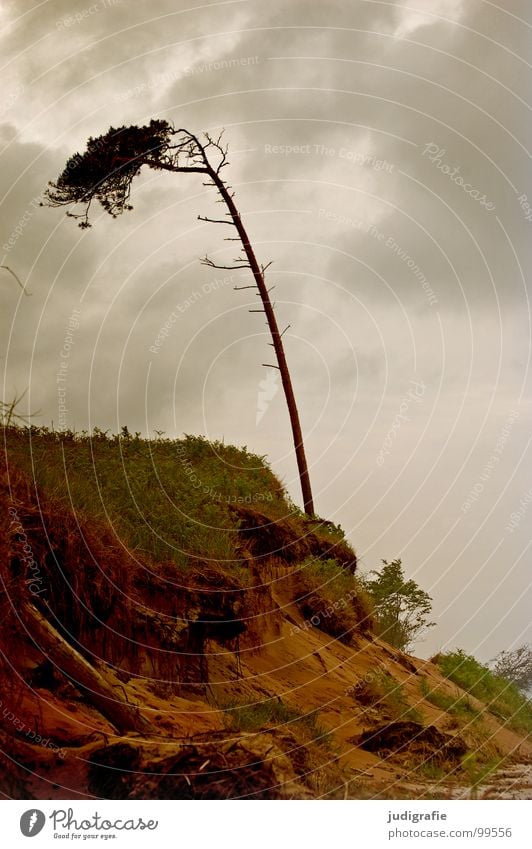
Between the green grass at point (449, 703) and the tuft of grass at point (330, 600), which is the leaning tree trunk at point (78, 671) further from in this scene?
the green grass at point (449, 703)

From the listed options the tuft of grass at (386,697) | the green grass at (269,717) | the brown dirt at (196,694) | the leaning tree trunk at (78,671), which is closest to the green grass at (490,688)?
the brown dirt at (196,694)

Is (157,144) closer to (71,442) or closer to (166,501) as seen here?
(71,442)

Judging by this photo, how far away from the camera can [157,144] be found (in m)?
19.0

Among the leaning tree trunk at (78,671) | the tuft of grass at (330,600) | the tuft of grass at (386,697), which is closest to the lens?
the leaning tree trunk at (78,671)

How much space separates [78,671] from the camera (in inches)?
313

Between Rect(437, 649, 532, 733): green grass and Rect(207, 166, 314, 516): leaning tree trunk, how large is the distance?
209 inches

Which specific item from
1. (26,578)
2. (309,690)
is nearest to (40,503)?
(26,578)

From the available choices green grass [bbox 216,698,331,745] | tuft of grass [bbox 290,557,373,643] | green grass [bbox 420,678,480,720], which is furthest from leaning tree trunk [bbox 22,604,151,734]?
green grass [bbox 420,678,480,720]

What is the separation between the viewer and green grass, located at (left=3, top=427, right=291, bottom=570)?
1056 cm

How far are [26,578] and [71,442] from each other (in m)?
7.99

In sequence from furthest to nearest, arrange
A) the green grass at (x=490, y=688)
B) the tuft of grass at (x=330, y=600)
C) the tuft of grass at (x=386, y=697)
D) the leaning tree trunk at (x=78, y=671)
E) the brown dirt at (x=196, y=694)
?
the green grass at (x=490, y=688), the tuft of grass at (x=330, y=600), the tuft of grass at (x=386, y=697), the leaning tree trunk at (x=78, y=671), the brown dirt at (x=196, y=694)

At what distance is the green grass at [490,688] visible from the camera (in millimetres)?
16234

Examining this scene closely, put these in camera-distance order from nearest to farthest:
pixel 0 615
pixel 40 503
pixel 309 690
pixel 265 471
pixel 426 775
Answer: pixel 0 615 → pixel 40 503 → pixel 426 775 → pixel 309 690 → pixel 265 471

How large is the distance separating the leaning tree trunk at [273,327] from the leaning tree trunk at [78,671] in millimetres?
11135
